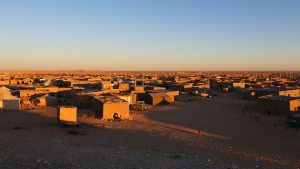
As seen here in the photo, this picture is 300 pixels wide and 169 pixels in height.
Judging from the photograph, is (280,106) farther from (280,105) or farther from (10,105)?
(10,105)

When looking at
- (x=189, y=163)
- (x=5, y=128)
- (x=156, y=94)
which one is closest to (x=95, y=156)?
(x=189, y=163)

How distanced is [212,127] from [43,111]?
14642mm

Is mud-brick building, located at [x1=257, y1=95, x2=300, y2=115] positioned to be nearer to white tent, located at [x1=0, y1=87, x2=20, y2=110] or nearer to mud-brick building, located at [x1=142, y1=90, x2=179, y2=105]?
mud-brick building, located at [x1=142, y1=90, x2=179, y2=105]

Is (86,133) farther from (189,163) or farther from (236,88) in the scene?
(236,88)

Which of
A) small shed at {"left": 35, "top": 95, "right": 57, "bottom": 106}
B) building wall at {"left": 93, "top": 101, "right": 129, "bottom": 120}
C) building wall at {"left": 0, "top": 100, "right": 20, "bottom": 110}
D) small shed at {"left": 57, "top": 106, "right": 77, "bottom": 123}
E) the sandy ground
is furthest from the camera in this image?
small shed at {"left": 35, "top": 95, "right": 57, "bottom": 106}

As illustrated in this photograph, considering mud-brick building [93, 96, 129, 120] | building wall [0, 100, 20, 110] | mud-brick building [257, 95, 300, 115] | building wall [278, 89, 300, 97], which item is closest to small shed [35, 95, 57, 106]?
building wall [0, 100, 20, 110]

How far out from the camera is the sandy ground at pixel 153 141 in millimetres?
12789

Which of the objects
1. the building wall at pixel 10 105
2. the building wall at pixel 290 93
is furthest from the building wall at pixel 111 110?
the building wall at pixel 290 93

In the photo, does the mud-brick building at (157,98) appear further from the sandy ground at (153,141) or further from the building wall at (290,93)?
the building wall at (290,93)

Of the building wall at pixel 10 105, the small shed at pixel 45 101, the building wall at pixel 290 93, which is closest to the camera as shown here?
the building wall at pixel 10 105

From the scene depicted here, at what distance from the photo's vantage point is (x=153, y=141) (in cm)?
1875

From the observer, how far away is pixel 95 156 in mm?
13289

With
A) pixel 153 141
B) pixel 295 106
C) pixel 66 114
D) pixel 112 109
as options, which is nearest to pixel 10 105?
pixel 66 114

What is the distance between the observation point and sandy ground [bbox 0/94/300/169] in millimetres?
12789
